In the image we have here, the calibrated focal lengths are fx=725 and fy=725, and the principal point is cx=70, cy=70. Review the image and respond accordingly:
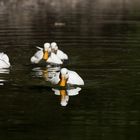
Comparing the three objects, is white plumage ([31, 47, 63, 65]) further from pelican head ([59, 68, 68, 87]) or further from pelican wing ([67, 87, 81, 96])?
pelican wing ([67, 87, 81, 96])

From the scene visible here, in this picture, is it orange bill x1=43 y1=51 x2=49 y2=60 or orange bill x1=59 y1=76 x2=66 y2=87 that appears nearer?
orange bill x1=59 y1=76 x2=66 y2=87

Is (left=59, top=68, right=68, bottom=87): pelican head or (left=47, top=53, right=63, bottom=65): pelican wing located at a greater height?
(left=59, top=68, right=68, bottom=87): pelican head

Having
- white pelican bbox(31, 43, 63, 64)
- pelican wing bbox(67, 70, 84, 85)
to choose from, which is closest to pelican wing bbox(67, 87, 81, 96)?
pelican wing bbox(67, 70, 84, 85)

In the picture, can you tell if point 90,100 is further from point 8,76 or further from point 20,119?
point 8,76

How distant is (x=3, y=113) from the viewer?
19.5 metres

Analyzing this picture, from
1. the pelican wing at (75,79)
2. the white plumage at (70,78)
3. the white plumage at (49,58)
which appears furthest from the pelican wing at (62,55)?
the pelican wing at (75,79)

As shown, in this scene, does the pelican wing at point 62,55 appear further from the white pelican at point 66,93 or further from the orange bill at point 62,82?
the white pelican at point 66,93

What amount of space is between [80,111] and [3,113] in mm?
2075

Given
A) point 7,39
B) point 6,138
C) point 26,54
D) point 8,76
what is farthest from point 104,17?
point 6,138

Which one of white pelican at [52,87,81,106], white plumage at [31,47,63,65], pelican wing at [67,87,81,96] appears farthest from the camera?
white plumage at [31,47,63,65]

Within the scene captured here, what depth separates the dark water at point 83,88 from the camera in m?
18.0

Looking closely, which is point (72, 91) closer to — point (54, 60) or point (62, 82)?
point (62, 82)

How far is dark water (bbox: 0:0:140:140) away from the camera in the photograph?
58.9 ft

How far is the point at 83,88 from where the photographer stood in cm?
2227
